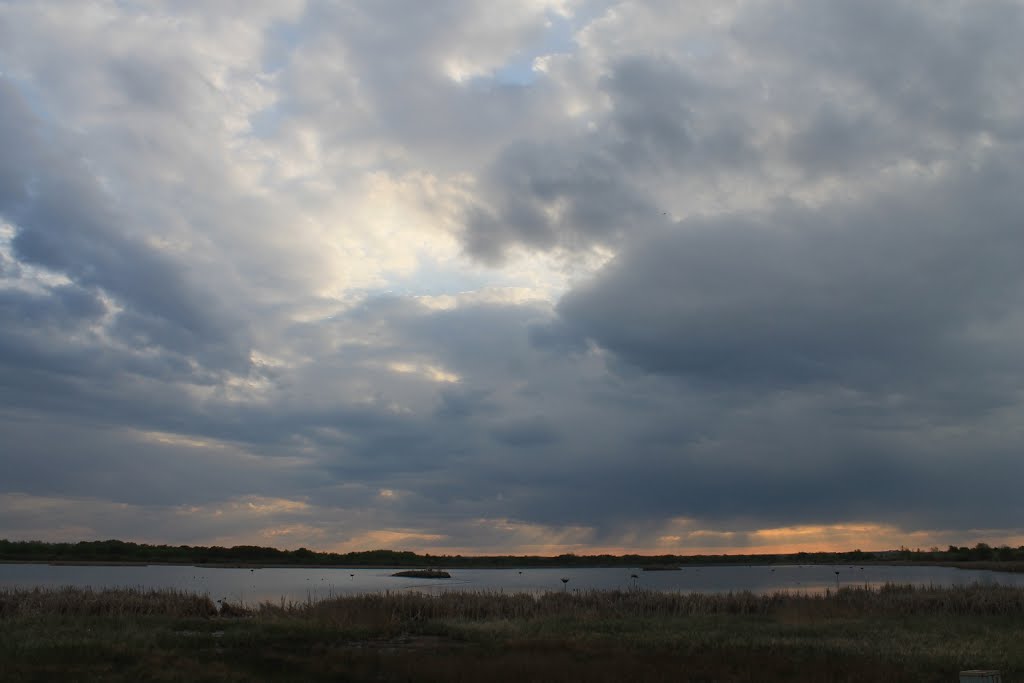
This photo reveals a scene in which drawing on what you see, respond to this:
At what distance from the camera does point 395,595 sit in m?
47.6

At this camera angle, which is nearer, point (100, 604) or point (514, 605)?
point (100, 604)

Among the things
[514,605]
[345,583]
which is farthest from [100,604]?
[345,583]

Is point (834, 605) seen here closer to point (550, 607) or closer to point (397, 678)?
point (550, 607)

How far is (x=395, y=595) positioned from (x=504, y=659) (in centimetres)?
2155

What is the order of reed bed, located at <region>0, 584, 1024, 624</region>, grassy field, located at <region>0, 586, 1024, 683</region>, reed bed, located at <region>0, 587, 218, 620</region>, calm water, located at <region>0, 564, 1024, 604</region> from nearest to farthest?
grassy field, located at <region>0, 586, 1024, 683</region>, reed bed, located at <region>0, 587, 218, 620</region>, reed bed, located at <region>0, 584, 1024, 624</region>, calm water, located at <region>0, 564, 1024, 604</region>

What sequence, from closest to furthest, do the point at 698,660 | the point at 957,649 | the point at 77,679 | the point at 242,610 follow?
1. the point at 77,679
2. the point at 698,660
3. the point at 957,649
4. the point at 242,610

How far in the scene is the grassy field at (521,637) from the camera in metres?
24.9

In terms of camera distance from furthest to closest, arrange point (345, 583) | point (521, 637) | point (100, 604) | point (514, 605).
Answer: point (345, 583) < point (514, 605) < point (100, 604) < point (521, 637)

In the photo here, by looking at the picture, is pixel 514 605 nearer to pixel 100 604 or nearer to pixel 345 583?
pixel 100 604

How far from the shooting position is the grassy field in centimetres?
2491

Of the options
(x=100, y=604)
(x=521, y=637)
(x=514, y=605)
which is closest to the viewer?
(x=521, y=637)

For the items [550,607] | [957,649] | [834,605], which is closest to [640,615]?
[550,607]

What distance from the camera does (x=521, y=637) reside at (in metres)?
35.1

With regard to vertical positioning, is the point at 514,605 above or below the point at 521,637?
below
